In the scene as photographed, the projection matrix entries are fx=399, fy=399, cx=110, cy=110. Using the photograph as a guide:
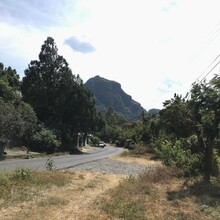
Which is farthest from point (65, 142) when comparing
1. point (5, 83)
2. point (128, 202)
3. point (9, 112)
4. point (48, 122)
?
point (128, 202)

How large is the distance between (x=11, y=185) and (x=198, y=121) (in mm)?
9371

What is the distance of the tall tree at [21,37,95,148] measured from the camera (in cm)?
5994

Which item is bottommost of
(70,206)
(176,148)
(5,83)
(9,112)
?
(70,206)

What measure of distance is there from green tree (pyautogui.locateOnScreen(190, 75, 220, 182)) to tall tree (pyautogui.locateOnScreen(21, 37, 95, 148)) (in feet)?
136

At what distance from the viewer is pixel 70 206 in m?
12.9

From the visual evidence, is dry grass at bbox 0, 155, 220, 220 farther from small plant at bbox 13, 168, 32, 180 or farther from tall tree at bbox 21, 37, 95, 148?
tall tree at bbox 21, 37, 95, 148

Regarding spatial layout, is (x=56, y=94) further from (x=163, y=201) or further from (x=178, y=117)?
(x=163, y=201)

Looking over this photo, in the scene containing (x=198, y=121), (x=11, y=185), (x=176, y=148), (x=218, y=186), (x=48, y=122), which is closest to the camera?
(x=11, y=185)

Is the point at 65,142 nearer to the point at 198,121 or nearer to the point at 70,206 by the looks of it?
the point at 198,121

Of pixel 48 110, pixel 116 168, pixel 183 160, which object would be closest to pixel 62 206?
pixel 183 160

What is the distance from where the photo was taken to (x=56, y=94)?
60.4 meters

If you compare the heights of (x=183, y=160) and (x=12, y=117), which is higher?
(x=12, y=117)

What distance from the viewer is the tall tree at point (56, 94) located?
59938mm

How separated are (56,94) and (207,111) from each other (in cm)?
4361
